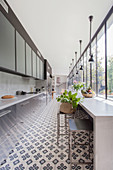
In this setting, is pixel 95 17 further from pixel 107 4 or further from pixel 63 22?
pixel 63 22

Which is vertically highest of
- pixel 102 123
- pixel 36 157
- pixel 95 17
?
pixel 95 17

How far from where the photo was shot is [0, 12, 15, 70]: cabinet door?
1.72 meters

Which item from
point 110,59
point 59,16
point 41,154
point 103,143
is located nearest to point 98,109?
point 103,143

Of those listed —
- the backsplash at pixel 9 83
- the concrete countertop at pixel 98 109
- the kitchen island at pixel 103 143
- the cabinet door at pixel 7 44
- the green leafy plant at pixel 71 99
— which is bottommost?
the kitchen island at pixel 103 143

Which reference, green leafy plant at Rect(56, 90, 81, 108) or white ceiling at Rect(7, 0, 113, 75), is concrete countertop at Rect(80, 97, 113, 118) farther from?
white ceiling at Rect(7, 0, 113, 75)

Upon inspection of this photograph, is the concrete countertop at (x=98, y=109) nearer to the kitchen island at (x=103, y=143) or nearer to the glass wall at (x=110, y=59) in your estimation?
the kitchen island at (x=103, y=143)

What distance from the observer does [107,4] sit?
1881 mm

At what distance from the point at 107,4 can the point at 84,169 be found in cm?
295

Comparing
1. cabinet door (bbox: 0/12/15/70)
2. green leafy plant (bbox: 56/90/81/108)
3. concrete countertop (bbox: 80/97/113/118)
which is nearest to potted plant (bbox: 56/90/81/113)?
green leafy plant (bbox: 56/90/81/108)

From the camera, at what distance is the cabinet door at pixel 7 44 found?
5.66ft

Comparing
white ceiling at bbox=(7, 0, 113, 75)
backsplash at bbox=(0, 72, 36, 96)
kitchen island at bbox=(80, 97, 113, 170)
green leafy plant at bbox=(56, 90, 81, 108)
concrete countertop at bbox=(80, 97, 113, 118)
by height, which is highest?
white ceiling at bbox=(7, 0, 113, 75)

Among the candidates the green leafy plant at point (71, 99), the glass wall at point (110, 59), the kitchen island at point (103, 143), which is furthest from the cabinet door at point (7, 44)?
the glass wall at point (110, 59)

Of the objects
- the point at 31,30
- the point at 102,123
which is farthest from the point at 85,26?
the point at 102,123

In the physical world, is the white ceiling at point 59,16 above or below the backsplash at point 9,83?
above
